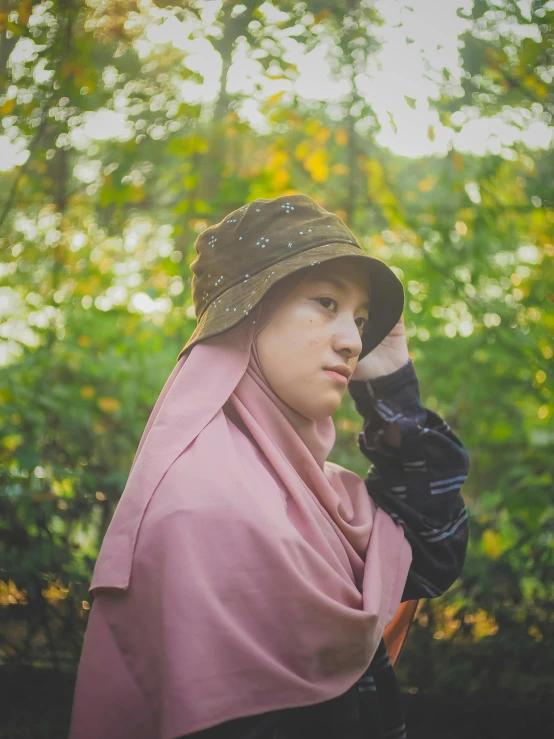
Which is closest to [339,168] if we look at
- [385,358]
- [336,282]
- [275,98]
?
[275,98]

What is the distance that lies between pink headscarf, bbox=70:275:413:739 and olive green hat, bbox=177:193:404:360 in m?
0.13

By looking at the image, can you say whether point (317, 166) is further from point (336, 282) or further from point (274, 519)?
point (274, 519)

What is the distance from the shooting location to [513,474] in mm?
3055

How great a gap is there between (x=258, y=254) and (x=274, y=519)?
0.62 metres

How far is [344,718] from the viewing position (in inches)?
50.4

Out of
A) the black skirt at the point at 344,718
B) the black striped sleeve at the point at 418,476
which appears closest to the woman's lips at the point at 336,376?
the black striped sleeve at the point at 418,476

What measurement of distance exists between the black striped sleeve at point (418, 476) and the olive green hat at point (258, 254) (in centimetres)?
31

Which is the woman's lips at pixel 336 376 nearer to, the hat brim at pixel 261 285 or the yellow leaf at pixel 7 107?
the hat brim at pixel 261 285

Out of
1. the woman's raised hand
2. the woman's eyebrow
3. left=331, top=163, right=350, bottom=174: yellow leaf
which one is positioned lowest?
left=331, top=163, right=350, bottom=174: yellow leaf

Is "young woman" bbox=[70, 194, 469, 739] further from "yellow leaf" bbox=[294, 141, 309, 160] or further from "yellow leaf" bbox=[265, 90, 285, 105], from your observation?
"yellow leaf" bbox=[294, 141, 309, 160]

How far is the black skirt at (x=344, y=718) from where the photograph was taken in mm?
1139

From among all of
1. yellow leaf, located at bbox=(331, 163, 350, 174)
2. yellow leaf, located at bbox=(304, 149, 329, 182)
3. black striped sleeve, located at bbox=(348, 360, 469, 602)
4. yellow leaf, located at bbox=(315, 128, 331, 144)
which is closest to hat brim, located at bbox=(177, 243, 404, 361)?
black striped sleeve, located at bbox=(348, 360, 469, 602)

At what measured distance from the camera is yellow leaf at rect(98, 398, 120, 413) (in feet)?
11.9

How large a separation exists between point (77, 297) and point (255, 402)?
2.57 m
